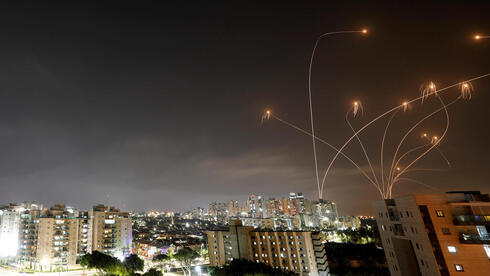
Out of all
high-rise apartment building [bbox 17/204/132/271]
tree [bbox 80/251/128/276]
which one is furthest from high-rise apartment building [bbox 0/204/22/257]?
tree [bbox 80/251/128/276]

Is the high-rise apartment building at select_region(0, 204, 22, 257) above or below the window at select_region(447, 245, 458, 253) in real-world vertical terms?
above

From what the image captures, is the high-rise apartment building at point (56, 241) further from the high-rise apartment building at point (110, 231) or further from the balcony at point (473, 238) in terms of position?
the balcony at point (473, 238)

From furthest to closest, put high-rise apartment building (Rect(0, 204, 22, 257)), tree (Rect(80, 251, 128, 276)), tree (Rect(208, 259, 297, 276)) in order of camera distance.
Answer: high-rise apartment building (Rect(0, 204, 22, 257)) → tree (Rect(80, 251, 128, 276)) → tree (Rect(208, 259, 297, 276))

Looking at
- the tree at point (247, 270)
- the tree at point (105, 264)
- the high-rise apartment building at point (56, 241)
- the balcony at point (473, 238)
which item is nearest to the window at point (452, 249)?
the balcony at point (473, 238)

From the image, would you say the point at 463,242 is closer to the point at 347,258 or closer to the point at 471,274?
the point at 471,274

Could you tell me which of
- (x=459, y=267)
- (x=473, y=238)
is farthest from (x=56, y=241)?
(x=473, y=238)

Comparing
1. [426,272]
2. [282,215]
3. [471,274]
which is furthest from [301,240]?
[282,215]

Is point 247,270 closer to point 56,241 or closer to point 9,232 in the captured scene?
point 56,241

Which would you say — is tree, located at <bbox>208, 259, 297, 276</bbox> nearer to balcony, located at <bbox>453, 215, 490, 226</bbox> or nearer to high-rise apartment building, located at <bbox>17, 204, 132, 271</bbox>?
balcony, located at <bbox>453, 215, 490, 226</bbox>
